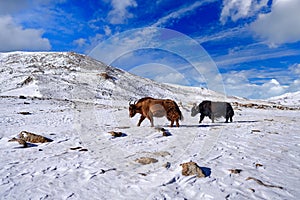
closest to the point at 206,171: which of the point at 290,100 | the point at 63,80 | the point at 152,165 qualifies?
the point at 152,165

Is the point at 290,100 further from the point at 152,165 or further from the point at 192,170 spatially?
the point at 192,170

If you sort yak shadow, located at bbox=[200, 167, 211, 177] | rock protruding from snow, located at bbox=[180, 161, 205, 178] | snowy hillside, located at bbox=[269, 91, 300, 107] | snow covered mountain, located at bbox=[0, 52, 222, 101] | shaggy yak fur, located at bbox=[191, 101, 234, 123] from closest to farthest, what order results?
rock protruding from snow, located at bbox=[180, 161, 205, 178]
yak shadow, located at bbox=[200, 167, 211, 177]
shaggy yak fur, located at bbox=[191, 101, 234, 123]
snow covered mountain, located at bbox=[0, 52, 222, 101]
snowy hillside, located at bbox=[269, 91, 300, 107]

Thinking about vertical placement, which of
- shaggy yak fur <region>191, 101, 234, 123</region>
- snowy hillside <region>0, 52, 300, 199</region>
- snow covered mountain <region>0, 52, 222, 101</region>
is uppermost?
snow covered mountain <region>0, 52, 222, 101</region>

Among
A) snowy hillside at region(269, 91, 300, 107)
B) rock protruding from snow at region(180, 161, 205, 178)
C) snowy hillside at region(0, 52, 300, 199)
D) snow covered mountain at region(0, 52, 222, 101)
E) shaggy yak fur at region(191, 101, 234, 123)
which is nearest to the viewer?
snowy hillside at region(0, 52, 300, 199)

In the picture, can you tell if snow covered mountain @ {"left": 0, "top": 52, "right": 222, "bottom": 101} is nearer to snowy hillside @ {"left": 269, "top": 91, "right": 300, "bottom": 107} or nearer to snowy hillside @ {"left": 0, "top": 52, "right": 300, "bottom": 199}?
snowy hillside @ {"left": 269, "top": 91, "right": 300, "bottom": 107}

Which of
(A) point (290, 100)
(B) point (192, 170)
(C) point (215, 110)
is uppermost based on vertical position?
(A) point (290, 100)

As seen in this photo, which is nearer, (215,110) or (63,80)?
(215,110)

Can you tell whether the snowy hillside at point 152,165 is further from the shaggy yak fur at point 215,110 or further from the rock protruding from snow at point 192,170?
the shaggy yak fur at point 215,110

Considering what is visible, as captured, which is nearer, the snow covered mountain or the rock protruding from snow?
the rock protruding from snow

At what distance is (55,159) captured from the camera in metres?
8.94

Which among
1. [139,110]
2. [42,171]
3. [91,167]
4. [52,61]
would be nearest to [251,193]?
[91,167]

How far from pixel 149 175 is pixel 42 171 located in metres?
3.35

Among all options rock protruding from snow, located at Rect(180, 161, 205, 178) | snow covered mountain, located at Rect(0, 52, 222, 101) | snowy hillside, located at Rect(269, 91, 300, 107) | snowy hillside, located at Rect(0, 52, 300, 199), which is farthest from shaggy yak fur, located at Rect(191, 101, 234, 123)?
snowy hillside, located at Rect(269, 91, 300, 107)

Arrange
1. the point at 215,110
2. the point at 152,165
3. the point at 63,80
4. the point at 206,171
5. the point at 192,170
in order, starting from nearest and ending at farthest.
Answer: the point at 192,170 → the point at 206,171 → the point at 152,165 → the point at 215,110 → the point at 63,80
